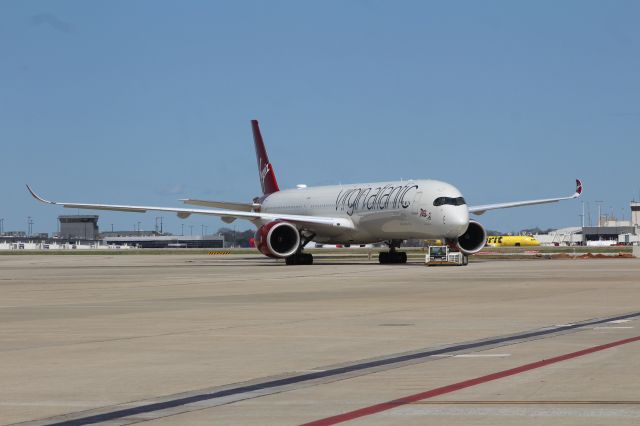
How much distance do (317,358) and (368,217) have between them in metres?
50.5

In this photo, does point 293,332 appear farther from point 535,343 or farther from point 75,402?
point 75,402

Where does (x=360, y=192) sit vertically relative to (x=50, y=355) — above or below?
above

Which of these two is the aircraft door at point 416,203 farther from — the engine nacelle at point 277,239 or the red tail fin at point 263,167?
the red tail fin at point 263,167

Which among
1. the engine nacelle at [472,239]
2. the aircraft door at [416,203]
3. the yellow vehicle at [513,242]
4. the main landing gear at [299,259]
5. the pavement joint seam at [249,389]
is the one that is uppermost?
the yellow vehicle at [513,242]

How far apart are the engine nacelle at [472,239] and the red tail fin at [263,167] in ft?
68.9

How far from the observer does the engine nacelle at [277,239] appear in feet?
209

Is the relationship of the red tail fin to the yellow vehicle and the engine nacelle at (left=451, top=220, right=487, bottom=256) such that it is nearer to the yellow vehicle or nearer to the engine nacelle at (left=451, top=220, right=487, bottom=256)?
the engine nacelle at (left=451, top=220, right=487, bottom=256)

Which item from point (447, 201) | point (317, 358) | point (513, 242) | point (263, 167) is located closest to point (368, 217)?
point (447, 201)

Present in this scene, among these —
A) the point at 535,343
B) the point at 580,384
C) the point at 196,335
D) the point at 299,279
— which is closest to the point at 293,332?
the point at 196,335

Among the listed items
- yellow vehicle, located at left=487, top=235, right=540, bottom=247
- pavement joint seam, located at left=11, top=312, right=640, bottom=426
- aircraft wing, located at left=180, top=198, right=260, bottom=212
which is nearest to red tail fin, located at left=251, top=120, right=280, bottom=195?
aircraft wing, located at left=180, top=198, right=260, bottom=212

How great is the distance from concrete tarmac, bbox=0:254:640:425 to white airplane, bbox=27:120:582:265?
2850 centimetres

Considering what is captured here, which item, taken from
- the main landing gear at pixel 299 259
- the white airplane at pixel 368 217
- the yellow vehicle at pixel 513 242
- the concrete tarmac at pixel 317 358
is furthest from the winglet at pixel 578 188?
the yellow vehicle at pixel 513 242

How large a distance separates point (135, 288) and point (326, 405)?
90.4 feet

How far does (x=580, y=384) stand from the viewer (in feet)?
38.4
